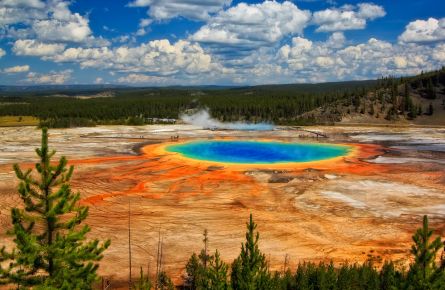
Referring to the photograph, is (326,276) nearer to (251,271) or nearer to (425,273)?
(251,271)

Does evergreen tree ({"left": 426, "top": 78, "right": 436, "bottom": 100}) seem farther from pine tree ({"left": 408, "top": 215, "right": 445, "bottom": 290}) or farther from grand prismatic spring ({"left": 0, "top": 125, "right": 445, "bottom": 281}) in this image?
pine tree ({"left": 408, "top": 215, "right": 445, "bottom": 290})

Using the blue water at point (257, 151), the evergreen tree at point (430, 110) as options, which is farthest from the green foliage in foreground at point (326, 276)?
the evergreen tree at point (430, 110)

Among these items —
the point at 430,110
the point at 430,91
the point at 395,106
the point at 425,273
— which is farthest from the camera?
the point at 430,91

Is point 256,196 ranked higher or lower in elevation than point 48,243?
lower

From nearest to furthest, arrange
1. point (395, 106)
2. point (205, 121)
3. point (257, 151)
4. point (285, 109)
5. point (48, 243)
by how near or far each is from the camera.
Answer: point (48, 243) → point (257, 151) → point (395, 106) → point (205, 121) → point (285, 109)

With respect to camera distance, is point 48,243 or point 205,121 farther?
point 205,121

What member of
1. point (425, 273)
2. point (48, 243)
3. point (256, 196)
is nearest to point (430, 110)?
point (256, 196)

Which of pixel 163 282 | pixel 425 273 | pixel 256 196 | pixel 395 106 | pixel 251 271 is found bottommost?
pixel 163 282
